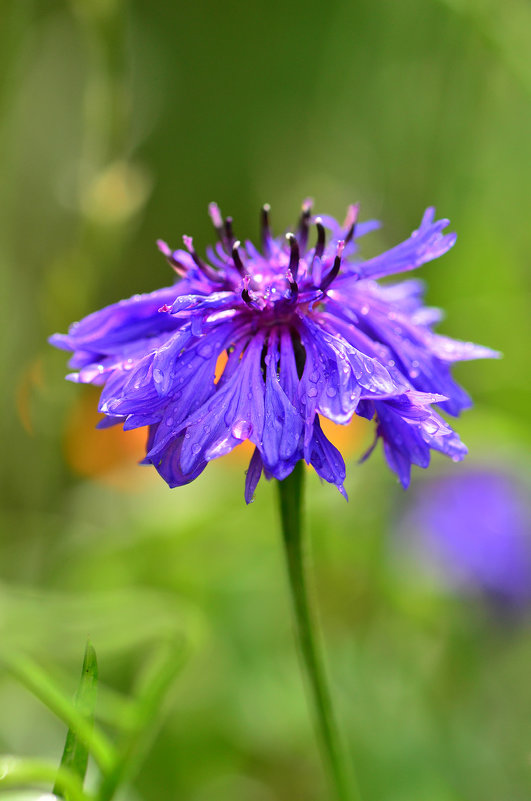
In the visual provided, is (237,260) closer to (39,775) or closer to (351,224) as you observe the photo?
(351,224)

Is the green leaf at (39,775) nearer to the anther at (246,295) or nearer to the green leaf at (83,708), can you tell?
the green leaf at (83,708)

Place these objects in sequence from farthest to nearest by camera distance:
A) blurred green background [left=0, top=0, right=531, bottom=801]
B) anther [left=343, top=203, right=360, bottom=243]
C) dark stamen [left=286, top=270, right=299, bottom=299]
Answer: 1. blurred green background [left=0, top=0, right=531, bottom=801]
2. anther [left=343, top=203, right=360, bottom=243]
3. dark stamen [left=286, top=270, right=299, bottom=299]

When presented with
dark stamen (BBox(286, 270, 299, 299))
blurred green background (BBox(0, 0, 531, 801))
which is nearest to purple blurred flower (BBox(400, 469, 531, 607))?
blurred green background (BBox(0, 0, 531, 801))

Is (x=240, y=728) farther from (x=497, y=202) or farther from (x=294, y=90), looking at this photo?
(x=294, y=90)

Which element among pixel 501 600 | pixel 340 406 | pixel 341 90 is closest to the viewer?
pixel 340 406

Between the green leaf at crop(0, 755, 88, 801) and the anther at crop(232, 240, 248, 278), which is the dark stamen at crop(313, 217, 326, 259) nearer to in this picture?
the anther at crop(232, 240, 248, 278)

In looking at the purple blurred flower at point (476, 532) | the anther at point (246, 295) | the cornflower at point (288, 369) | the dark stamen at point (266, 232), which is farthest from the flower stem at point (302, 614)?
the purple blurred flower at point (476, 532)

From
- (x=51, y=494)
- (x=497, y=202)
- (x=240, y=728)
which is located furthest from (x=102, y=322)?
(x=497, y=202)
